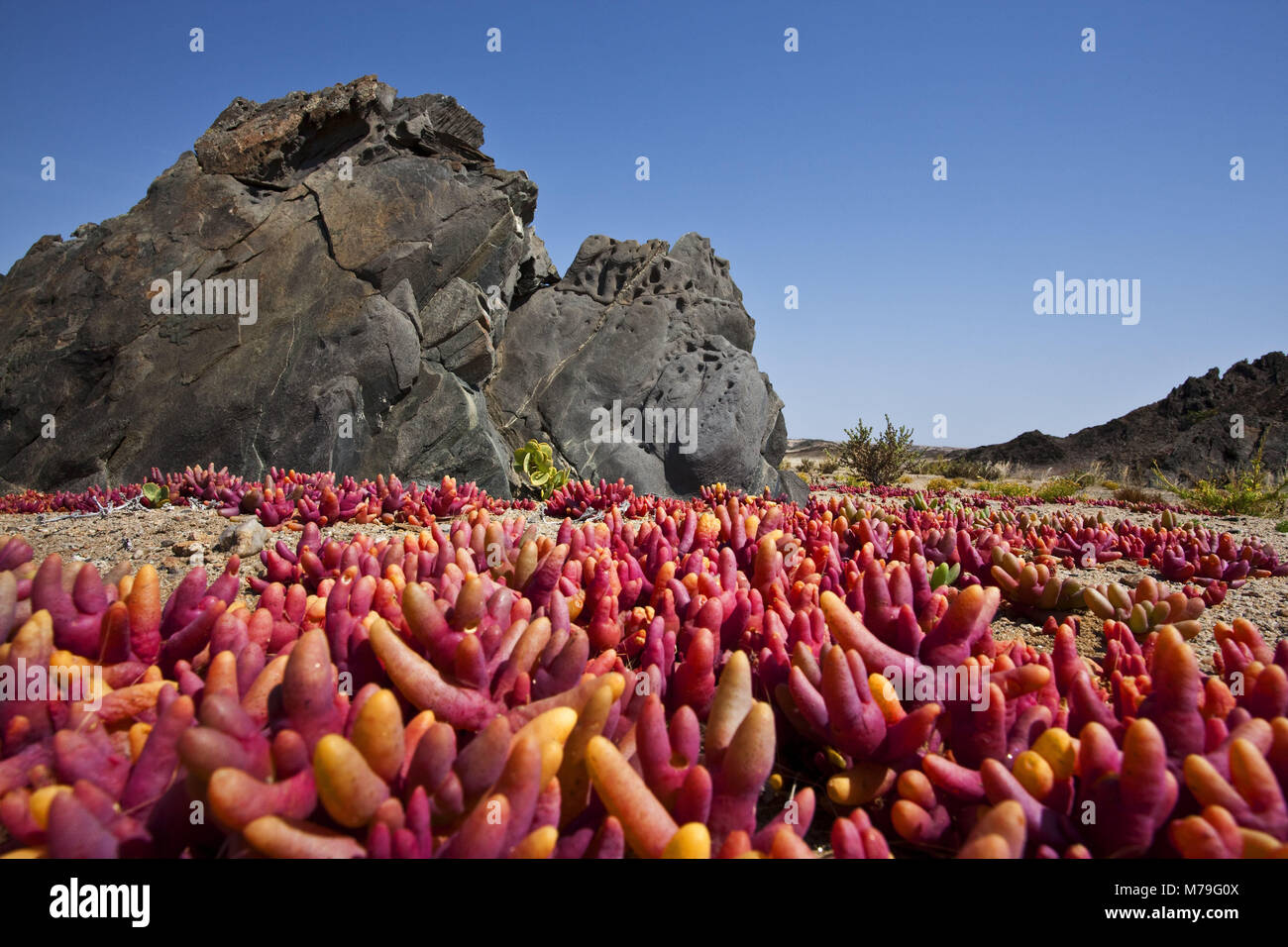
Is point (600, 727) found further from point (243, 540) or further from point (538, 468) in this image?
point (538, 468)

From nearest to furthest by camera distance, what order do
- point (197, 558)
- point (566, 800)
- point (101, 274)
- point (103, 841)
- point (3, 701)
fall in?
point (103, 841)
point (566, 800)
point (3, 701)
point (197, 558)
point (101, 274)

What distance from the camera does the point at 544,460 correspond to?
10516 millimetres

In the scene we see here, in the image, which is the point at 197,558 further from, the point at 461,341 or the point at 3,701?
the point at 461,341

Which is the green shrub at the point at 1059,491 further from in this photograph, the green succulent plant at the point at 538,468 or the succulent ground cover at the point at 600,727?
the succulent ground cover at the point at 600,727

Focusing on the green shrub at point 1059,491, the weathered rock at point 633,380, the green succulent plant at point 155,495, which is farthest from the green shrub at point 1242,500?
the green succulent plant at point 155,495

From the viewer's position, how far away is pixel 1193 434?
60.7 feet

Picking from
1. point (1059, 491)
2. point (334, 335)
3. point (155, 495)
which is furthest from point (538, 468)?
point (1059, 491)

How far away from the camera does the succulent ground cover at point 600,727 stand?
3.49ft

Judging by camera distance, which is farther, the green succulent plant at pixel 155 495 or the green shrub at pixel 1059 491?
the green shrub at pixel 1059 491

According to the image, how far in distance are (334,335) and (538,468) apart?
3.54 meters

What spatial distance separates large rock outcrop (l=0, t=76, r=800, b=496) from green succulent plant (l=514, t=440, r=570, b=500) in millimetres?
379

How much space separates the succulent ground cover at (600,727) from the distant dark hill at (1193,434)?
64.6ft
